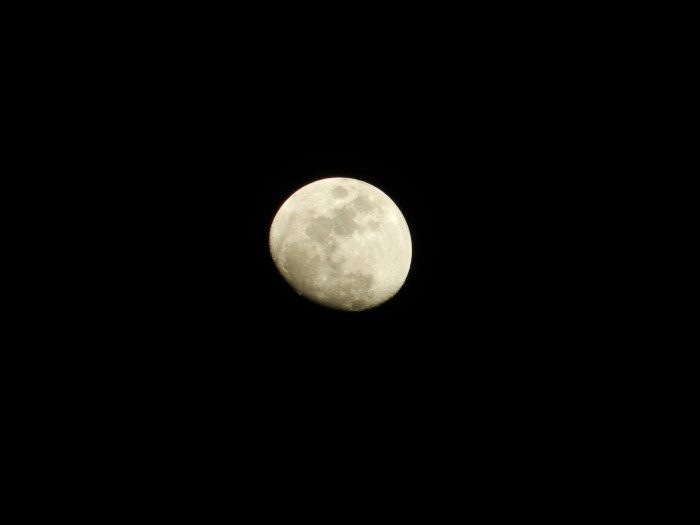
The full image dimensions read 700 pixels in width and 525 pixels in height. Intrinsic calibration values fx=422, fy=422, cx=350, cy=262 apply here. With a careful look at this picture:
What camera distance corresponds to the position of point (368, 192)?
97.4 inches

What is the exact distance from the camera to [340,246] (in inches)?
89.2

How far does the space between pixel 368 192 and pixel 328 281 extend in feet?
1.93

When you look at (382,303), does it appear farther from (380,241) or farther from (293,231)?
(293,231)

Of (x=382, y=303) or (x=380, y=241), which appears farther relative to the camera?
(x=382, y=303)

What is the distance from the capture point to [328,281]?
7.55ft

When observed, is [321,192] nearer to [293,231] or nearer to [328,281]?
[293,231]

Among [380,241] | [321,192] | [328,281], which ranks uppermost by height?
[321,192]

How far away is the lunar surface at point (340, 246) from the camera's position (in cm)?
228

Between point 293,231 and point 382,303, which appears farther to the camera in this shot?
point 382,303

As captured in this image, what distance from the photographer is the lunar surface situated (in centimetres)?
228

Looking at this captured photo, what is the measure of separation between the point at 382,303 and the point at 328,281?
1.31ft

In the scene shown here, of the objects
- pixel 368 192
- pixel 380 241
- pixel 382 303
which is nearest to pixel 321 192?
pixel 368 192

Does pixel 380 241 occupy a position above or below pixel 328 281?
above

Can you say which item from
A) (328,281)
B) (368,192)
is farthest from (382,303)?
(368,192)
